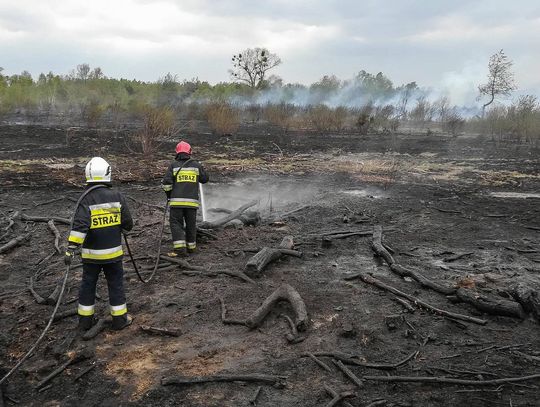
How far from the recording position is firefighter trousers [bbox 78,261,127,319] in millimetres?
4754

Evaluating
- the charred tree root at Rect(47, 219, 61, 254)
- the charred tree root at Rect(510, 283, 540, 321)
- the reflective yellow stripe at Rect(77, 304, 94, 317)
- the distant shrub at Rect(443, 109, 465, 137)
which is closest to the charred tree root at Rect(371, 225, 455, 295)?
the charred tree root at Rect(510, 283, 540, 321)

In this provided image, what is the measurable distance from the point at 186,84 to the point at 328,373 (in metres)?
47.5

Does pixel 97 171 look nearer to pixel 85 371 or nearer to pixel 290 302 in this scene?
pixel 85 371

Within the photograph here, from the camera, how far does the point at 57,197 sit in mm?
10750

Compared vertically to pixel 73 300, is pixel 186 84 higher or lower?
higher

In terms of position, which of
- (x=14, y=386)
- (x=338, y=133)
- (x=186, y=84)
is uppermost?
(x=186, y=84)

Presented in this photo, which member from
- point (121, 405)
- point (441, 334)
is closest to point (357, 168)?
point (441, 334)

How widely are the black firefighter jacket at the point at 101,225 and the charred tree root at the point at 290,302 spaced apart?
5.50 feet

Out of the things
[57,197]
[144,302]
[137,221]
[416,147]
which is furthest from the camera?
[416,147]

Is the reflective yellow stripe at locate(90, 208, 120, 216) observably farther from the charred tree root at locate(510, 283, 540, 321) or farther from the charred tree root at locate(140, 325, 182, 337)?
the charred tree root at locate(510, 283, 540, 321)

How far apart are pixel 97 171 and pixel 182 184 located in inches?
90.5

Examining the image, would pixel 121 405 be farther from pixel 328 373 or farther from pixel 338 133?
pixel 338 133

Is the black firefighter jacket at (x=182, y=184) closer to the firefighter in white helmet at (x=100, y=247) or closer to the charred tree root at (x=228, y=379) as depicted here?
the firefighter in white helmet at (x=100, y=247)

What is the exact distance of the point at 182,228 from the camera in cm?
706
